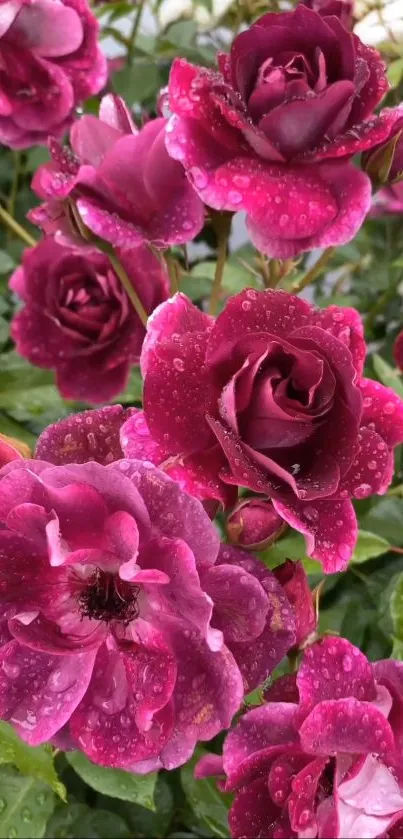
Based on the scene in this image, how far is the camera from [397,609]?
64 centimetres

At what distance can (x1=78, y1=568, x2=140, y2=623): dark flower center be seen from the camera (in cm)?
41

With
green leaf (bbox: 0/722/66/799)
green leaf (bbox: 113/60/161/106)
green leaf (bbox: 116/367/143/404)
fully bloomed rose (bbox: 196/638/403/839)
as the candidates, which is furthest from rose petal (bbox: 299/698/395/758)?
green leaf (bbox: 113/60/161/106)

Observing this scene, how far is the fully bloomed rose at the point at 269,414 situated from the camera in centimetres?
36

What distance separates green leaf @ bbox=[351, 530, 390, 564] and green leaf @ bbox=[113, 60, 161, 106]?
71cm

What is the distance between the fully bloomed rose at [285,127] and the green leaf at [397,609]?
33 cm

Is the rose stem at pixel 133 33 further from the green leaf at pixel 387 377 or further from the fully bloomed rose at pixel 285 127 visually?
the fully bloomed rose at pixel 285 127

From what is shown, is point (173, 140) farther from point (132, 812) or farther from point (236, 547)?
point (132, 812)

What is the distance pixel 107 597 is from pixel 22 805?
0.34 metres

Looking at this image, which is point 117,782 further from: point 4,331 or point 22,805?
point 4,331

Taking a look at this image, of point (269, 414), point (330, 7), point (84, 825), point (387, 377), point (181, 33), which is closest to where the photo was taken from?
point (269, 414)

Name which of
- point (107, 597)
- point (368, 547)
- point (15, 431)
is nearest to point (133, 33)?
point (15, 431)

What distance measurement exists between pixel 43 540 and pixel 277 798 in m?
0.18

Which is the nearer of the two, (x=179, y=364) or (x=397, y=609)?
(x=179, y=364)

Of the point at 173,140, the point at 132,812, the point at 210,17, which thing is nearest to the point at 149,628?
the point at 173,140
